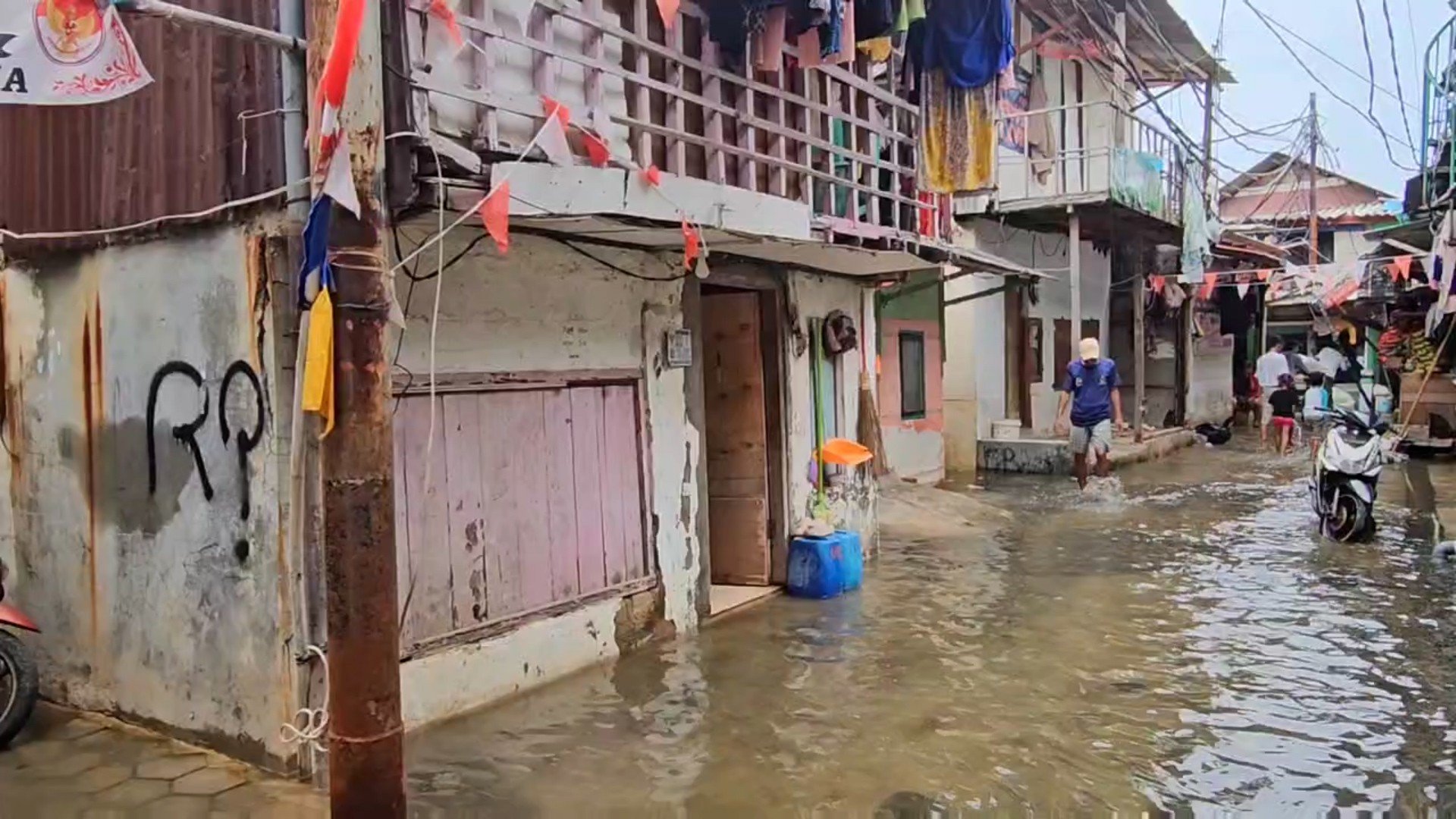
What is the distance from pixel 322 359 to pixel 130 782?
2.92m

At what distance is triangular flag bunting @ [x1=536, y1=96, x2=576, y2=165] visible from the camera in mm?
5312

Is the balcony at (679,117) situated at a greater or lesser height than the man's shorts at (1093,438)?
greater

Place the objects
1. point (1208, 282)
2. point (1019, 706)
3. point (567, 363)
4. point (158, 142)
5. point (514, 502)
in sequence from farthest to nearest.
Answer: point (1208, 282) → point (567, 363) → point (514, 502) → point (1019, 706) → point (158, 142)

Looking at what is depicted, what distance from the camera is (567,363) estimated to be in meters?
6.99

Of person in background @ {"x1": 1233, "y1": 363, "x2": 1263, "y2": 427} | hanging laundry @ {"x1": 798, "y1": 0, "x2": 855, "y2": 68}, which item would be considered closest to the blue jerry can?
hanging laundry @ {"x1": 798, "y1": 0, "x2": 855, "y2": 68}

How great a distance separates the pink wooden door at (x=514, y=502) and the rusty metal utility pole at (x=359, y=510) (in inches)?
70.3

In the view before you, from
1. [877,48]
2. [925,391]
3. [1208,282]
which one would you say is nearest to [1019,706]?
[877,48]

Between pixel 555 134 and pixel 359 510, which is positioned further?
pixel 555 134

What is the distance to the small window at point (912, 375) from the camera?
1512cm

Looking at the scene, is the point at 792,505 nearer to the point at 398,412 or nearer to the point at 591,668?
the point at 591,668

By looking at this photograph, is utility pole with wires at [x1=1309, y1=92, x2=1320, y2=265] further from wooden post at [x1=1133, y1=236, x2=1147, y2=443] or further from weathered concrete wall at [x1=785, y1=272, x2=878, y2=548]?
weathered concrete wall at [x1=785, y1=272, x2=878, y2=548]

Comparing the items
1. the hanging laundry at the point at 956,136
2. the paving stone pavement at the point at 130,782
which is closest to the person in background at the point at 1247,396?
the hanging laundry at the point at 956,136

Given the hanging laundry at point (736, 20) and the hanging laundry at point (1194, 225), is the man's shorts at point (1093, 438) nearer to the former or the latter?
the hanging laundry at point (1194, 225)

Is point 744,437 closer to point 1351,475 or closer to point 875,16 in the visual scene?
point 875,16
